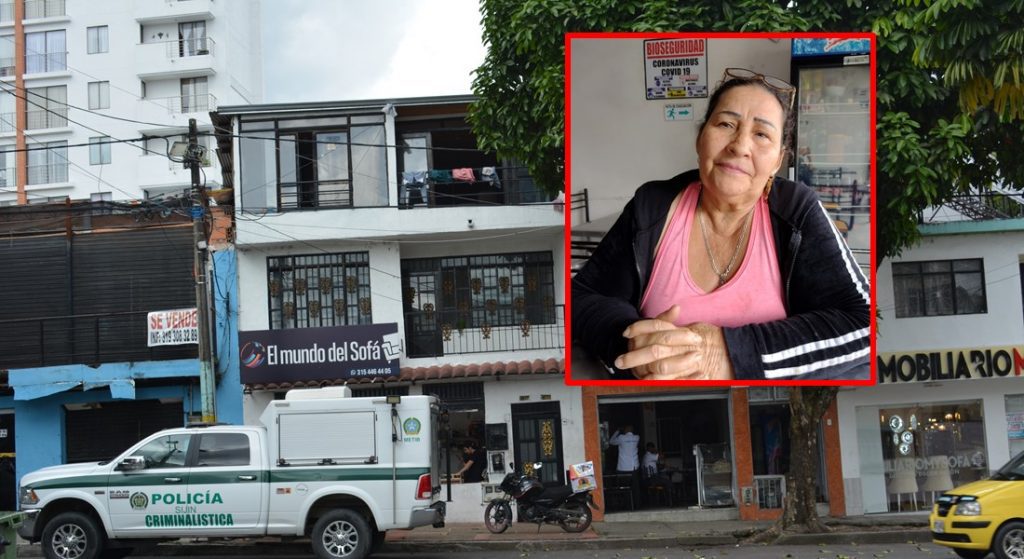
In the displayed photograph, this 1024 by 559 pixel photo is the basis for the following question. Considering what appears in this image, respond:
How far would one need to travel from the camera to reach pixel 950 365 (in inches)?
769

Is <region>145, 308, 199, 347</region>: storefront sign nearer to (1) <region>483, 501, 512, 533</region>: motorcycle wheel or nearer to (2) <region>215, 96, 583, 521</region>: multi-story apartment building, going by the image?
(2) <region>215, 96, 583, 521</region>: multi-story apartment building

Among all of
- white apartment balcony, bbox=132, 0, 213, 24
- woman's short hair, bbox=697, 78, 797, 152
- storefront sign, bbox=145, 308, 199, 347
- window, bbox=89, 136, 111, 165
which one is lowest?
storefront sign, bbox=145, 308, 199, 347

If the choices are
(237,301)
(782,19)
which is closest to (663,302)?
(782,19)

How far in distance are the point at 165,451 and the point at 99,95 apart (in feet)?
114

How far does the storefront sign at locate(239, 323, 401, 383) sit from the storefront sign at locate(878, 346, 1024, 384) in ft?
30.7

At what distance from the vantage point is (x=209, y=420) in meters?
17.5

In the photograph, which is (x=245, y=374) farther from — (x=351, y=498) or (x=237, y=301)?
(x=351, y=498)

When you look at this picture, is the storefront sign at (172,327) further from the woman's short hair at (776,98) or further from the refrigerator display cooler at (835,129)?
the refrigerator display cooler at (835,129)

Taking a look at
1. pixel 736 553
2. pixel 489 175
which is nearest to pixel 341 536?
pixel 736 553

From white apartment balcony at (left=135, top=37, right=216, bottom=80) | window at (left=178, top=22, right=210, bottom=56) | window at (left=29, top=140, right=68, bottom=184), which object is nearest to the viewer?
white apartment balcony at (left=135, top=37, right=216, bottom=80)

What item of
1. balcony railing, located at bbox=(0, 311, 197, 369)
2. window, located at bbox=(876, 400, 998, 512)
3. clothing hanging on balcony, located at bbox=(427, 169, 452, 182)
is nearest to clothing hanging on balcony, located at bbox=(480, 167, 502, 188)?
clothing hanging on balcony, located at bbox=(427, 169, 452, 182)

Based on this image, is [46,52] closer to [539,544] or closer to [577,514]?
[577,514]

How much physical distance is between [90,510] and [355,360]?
6019mm

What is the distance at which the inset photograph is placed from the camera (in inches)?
193
